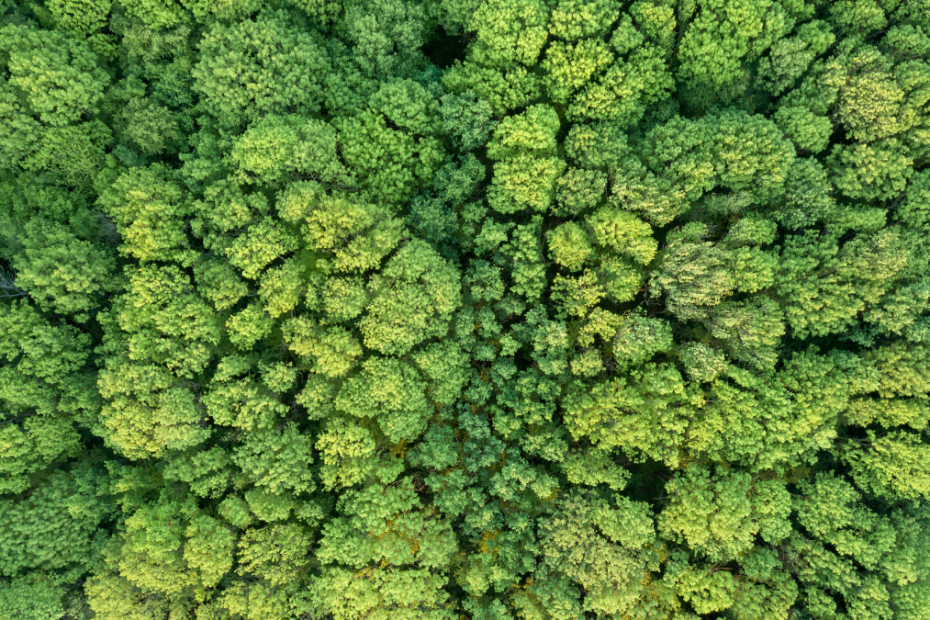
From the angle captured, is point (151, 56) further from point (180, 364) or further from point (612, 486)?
point (612, 486)

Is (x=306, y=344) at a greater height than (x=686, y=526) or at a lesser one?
greater

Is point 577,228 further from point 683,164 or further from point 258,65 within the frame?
point 258,65

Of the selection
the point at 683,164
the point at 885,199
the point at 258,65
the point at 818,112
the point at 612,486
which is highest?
the point at 818,112

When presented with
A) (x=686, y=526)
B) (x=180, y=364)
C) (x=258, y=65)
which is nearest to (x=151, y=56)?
(x=258, y=65)

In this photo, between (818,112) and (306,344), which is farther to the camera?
(818,112)

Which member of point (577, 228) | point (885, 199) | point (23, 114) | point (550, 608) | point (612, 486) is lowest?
point (550, 608)

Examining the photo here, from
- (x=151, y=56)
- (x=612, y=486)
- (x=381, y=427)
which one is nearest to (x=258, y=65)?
(x=151, y=56)
